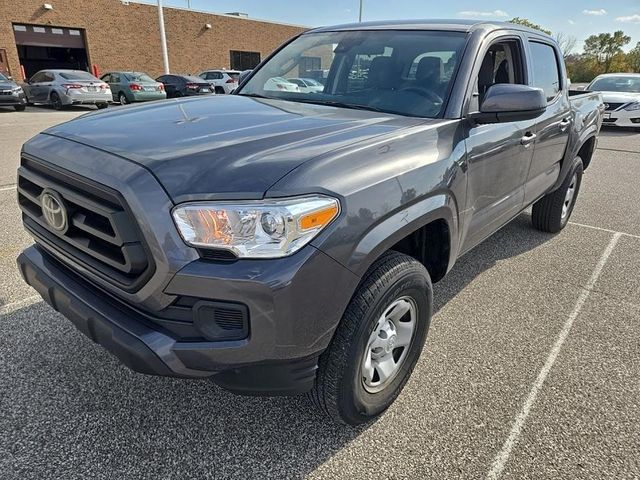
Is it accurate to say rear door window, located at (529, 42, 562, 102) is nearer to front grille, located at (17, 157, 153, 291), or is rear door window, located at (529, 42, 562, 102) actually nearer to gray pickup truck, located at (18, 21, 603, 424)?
gray pickup truck, located at (18, 21, 603, 424)

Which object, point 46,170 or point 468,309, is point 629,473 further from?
point 46,170

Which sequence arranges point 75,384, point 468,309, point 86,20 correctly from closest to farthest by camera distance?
point 75,384 < point 468,309 < point 86,20

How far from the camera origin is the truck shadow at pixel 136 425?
2.04 metres

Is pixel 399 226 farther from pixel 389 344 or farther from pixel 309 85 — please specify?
pixel 309 85

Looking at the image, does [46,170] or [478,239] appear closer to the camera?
[46,170]

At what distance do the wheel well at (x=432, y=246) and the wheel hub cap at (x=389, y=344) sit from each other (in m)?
0.35

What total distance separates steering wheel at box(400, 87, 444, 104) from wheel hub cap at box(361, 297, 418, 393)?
1.14 m

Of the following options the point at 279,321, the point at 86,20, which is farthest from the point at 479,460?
the point at 86,20

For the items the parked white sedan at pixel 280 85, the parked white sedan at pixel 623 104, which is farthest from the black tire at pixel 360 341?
the parked white sedan at pixel 623 104

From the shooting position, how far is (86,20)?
25.1 m

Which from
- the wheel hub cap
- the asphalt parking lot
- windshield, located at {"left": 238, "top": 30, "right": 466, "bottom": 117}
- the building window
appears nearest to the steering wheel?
windshield, located at {"left": 238, "top": 30, "right": 466, "bottom": 117}

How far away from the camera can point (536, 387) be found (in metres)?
2.62

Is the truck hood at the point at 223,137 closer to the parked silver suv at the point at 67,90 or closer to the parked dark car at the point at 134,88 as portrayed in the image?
the parked silver suv at the point at 67,90

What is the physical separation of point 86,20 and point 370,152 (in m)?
28.6
